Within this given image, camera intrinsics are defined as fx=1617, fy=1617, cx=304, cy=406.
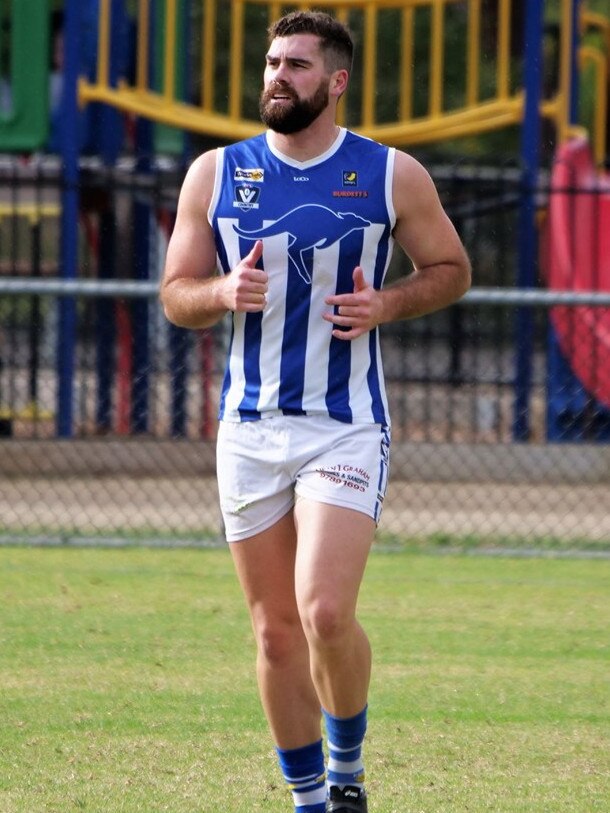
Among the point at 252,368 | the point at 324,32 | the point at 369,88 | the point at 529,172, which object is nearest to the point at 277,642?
the point at 252,368

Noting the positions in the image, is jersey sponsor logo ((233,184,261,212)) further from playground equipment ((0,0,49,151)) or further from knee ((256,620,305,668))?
playground equipment ((0,0,49,151))

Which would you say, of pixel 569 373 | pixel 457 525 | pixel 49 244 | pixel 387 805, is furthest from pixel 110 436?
pixel 49 244

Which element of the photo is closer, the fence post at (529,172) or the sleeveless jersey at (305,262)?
the sleeveless jersey at (305,262)

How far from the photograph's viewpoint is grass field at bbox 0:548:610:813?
4.66 m

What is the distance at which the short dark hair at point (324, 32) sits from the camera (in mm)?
4391

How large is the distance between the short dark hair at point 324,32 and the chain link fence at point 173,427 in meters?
4.02

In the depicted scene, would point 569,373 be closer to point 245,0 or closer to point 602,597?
point 245,0

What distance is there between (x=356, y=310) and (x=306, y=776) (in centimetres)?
125

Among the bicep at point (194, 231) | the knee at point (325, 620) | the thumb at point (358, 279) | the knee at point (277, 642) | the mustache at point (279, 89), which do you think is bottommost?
the knee at point (277, 642)

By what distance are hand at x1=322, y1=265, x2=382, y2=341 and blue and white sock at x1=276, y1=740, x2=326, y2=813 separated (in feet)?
3.65

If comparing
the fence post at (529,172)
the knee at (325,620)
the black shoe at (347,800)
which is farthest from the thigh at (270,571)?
the fence post at (529,172)

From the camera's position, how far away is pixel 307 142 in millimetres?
4395

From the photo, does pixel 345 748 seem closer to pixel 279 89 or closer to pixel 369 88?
pixel 279 89

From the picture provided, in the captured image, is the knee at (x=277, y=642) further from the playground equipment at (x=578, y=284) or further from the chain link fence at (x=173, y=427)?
the playground equipment at (x=578, y=284)
